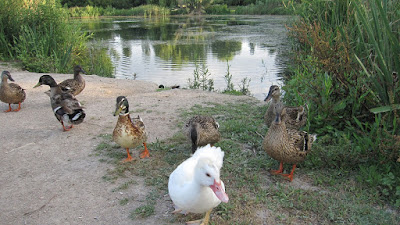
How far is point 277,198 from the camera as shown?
3.66 m

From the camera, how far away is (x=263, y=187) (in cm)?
391

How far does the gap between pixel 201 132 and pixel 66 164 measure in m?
2.01

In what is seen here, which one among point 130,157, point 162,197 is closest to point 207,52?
point 130,157

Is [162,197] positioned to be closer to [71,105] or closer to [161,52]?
[71,105]

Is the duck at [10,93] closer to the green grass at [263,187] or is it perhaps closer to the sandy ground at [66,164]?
the sandy ground at [66,164]

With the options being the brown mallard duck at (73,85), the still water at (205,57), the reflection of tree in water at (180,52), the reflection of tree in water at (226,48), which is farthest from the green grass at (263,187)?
the reflection of tree in water at (226,48)

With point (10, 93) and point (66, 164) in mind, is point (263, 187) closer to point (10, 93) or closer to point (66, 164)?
point (66, 164)

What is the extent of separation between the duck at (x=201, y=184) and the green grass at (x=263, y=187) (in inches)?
18.3

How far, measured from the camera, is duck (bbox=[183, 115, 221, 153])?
455 centimetres

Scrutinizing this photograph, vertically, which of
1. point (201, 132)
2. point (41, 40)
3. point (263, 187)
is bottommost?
point (263, 187)

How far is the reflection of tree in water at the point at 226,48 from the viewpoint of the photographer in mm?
14828

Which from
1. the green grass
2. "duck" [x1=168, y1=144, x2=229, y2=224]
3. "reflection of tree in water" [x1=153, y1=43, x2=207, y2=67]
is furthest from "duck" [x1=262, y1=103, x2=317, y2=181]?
"reflection of tree in water" [x1=153, y1=43, x2=207, y2=67]

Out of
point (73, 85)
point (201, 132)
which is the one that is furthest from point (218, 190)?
point (73, 85)

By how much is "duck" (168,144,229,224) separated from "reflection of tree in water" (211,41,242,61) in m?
11.6
